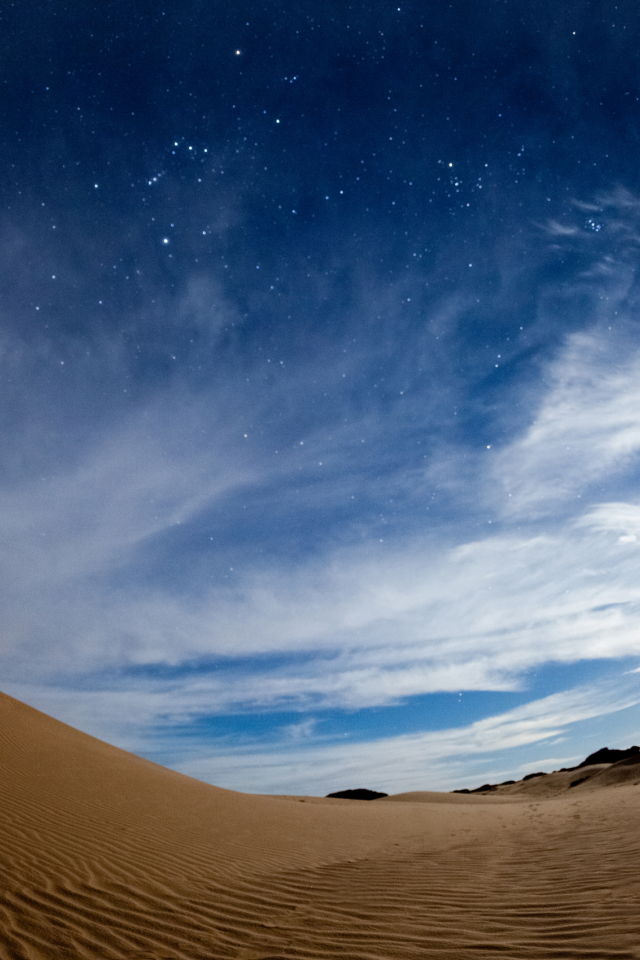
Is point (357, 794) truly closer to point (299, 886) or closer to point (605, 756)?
point (605, 756)

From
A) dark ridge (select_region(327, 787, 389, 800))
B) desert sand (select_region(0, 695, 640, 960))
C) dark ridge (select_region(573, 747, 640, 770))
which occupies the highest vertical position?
desert sand (select_region(0, 695, 640, 960))

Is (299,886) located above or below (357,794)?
above

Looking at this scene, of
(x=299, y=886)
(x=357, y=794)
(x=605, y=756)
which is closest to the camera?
(x=299, y=886)

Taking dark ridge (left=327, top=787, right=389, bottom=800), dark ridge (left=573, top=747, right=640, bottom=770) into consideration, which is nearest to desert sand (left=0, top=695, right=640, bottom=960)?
dark ridge (left=573, top=747, right=640, bottom=770)

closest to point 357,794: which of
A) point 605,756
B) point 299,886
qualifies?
point 605,756

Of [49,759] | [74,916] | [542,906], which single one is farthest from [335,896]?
[49,759]

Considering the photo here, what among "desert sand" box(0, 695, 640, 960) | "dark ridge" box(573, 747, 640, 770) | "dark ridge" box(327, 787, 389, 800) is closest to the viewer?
"desert sand" box(0, 695, 640, 960)

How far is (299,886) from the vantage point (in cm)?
559

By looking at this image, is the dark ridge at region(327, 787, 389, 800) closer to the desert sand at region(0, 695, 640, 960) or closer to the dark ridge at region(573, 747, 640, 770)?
the dark ridge at region(573, 747, 640, 770)

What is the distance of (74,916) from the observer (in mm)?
4594

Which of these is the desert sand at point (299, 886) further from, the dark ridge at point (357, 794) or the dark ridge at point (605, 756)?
the dark ridge at point (357, 794)

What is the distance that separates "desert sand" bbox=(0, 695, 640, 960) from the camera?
3.73m

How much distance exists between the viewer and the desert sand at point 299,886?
3734mm

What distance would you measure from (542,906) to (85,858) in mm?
5450
